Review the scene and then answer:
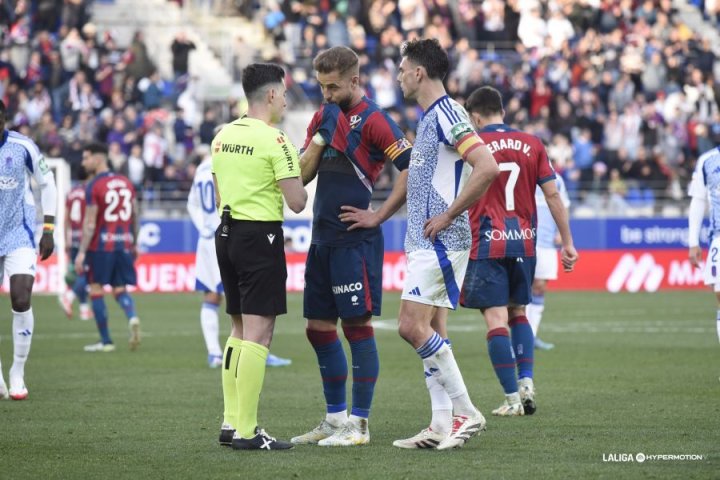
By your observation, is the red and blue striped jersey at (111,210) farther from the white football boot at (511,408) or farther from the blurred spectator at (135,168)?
the blurred spectator at (135,168)

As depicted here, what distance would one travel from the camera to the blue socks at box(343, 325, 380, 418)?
A: 8.70 m

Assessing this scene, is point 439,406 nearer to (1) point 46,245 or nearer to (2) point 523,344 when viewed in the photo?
(2) point 523,344

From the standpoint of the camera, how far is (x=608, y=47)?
119ft

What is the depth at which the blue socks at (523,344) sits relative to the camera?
10758 millimetres

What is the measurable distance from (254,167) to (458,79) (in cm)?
2511

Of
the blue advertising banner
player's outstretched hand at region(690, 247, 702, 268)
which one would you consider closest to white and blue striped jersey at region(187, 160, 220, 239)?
player's outstretched hand at region(690, 247, 702, 268)

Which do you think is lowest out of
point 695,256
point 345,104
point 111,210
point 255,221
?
point 695,256

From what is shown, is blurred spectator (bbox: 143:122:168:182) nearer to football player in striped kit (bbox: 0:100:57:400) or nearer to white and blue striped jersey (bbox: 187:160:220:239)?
white and blue striped jersey (bbox: 187:160:220:239)

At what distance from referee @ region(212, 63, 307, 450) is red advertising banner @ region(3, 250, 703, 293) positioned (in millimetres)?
19162

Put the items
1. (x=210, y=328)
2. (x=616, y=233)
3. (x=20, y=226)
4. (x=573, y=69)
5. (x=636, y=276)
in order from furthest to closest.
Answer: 1. (x=573, y=69)
2. (x=616, y=233)
3. (x=636, y=276)
4. (x=210, y=328)
5. (x=20, y=226)

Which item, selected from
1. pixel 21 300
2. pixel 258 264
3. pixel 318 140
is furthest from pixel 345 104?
pixel 21 300

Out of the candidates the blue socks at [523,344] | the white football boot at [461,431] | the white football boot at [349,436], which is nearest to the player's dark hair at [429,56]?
the white football boot at [461,431]

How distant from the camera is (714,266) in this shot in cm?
1188

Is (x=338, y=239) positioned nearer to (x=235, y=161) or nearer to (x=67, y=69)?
(x=235, y=161)
